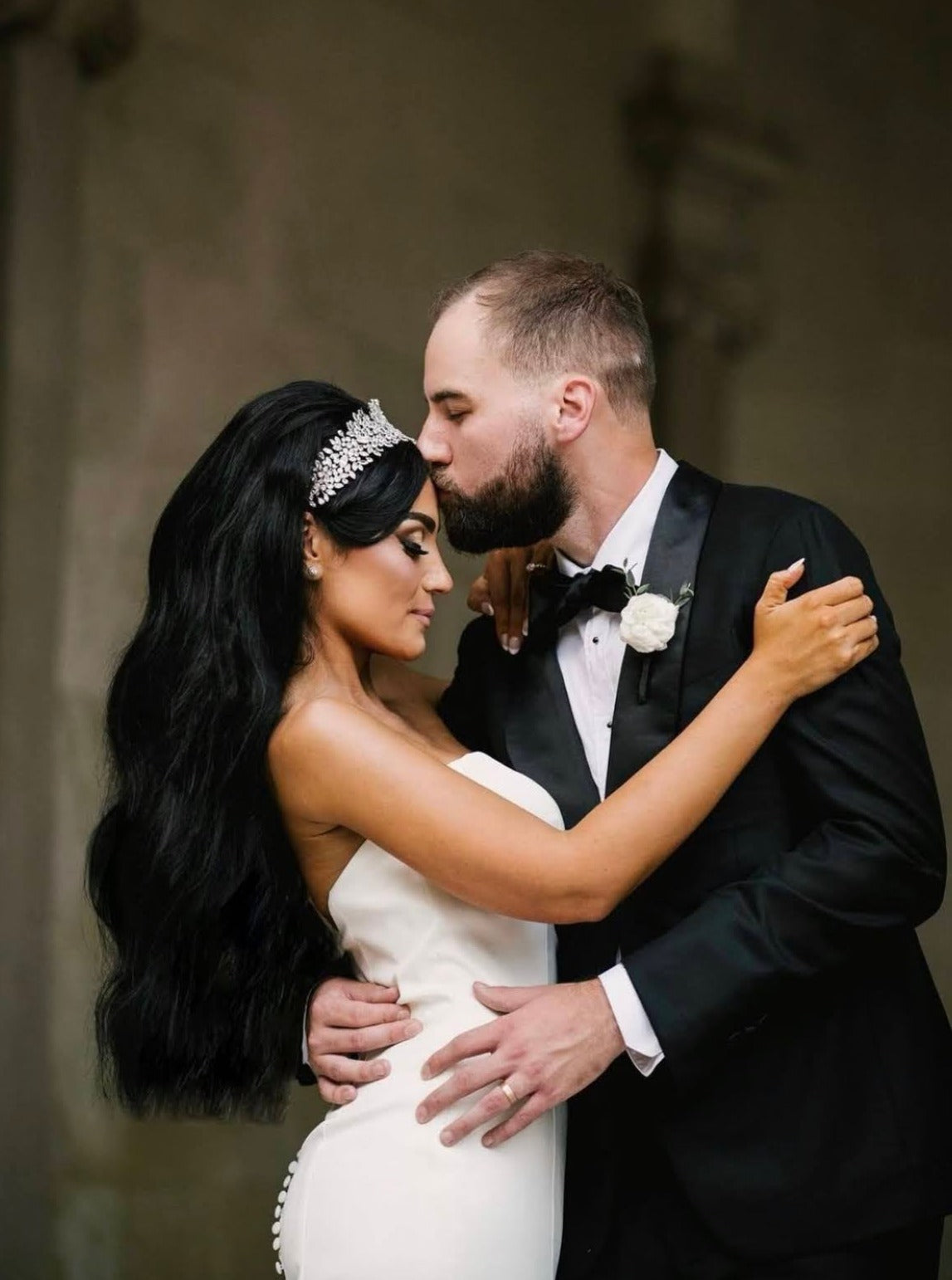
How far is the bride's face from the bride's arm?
0.24 m

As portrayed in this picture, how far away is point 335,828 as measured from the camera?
8.64ft

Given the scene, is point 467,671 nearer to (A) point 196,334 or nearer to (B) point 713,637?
(B) point 713,637

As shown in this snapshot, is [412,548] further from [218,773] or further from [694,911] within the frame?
[694,911]

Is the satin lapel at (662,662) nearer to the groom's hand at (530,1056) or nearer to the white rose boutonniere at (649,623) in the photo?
the white rose boutonniere at (649,623)

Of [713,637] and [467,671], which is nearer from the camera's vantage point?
[713,637]

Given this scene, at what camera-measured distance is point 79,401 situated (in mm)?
4895

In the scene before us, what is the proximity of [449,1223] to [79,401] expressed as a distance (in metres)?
3.10

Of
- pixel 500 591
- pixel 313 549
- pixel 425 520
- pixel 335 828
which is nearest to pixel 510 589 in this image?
pixel 500 591

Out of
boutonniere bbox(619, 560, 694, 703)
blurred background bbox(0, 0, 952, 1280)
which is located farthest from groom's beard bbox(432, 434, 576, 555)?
blurred background bbox(0, 0, 952, 1280)

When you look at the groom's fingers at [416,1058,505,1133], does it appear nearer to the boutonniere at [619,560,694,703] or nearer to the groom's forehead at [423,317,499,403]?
the boutonniere at [619,560,694,703]

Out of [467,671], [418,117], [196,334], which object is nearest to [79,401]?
[196,334]

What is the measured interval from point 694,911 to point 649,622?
433mm

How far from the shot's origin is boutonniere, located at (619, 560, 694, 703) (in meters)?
2.55

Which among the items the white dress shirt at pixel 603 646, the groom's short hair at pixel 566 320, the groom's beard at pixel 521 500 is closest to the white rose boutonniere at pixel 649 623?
the white dress shirt at pixel 603 646
